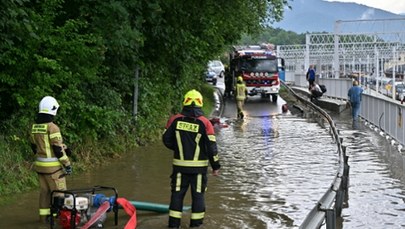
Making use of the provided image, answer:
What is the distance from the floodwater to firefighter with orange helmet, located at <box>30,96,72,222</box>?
1.86 feet

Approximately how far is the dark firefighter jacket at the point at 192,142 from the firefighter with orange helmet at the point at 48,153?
1480 millimetres

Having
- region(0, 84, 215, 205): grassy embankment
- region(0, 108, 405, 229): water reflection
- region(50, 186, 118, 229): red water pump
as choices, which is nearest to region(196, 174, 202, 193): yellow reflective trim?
region(0, 108, 405, 229): water reflection

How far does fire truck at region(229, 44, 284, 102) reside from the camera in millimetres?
34625

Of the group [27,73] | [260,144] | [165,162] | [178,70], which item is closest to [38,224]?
[27,73]

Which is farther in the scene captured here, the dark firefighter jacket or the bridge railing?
the bridge railing

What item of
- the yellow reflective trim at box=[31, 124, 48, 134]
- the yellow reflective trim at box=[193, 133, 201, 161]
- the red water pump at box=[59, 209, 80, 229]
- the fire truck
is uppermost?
the fire truck

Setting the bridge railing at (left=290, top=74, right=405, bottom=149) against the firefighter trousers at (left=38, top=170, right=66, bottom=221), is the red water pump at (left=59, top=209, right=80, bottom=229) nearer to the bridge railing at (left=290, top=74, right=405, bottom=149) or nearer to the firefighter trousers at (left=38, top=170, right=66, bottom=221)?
the firefighter trousers at (left=38, top=170, right=66, bottom=221)

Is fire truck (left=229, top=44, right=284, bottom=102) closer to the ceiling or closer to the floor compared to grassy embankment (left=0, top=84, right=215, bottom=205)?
closer to the ceiling

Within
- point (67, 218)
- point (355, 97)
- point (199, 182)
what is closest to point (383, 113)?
point (355, 97)

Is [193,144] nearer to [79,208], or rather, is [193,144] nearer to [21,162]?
[79,208]

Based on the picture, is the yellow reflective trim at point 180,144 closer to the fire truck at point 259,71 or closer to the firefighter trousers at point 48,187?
the firefighter trousers at point 48,187

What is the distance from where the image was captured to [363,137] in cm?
1969

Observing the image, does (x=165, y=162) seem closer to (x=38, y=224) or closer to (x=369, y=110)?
(x=38, y=224)

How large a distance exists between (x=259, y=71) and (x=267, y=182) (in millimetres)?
23838
